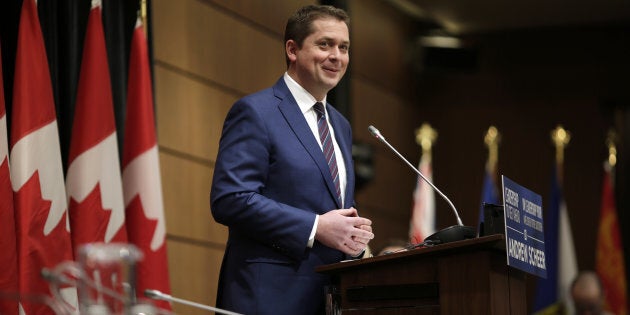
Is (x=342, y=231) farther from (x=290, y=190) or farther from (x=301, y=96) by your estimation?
(x=301, y=96)

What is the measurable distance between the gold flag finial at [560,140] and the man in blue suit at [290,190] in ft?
23.3

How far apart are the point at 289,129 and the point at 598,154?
742cm

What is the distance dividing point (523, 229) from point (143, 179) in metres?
2.24

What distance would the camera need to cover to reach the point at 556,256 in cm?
924

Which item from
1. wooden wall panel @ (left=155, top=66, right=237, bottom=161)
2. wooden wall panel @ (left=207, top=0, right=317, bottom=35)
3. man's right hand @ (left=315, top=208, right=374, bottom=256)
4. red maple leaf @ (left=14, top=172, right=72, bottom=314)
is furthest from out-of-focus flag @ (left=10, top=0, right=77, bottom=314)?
wooden wall panel @ (left=207, top=0, right=317, bottom=35)

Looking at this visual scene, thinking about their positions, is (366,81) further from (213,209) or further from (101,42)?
(213,209)

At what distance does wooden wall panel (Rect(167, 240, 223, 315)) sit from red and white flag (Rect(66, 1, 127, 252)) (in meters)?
1.68

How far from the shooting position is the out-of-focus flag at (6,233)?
389 cm

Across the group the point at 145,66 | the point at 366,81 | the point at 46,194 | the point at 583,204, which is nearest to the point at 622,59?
the point at 583,204

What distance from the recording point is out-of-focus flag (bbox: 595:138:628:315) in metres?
8.89

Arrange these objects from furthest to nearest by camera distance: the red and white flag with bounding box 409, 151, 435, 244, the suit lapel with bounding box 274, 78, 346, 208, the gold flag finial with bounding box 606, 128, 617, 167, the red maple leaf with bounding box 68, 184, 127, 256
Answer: the gold flag finial with bounding box 606, 128, 617, 167
the red and white flag with bounding box 409, 151, 435, 244
the red maple leaf with bounding box 68, 184, 127, 256
the suit lapel with bounding box 274, 78, 346, 208

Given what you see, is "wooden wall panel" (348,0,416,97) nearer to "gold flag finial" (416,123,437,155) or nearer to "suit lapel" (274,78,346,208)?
"gold flag finial" (416,123,437,155)

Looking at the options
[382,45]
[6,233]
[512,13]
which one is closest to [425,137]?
[382,45]

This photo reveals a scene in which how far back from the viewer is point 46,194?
4.16 metres
